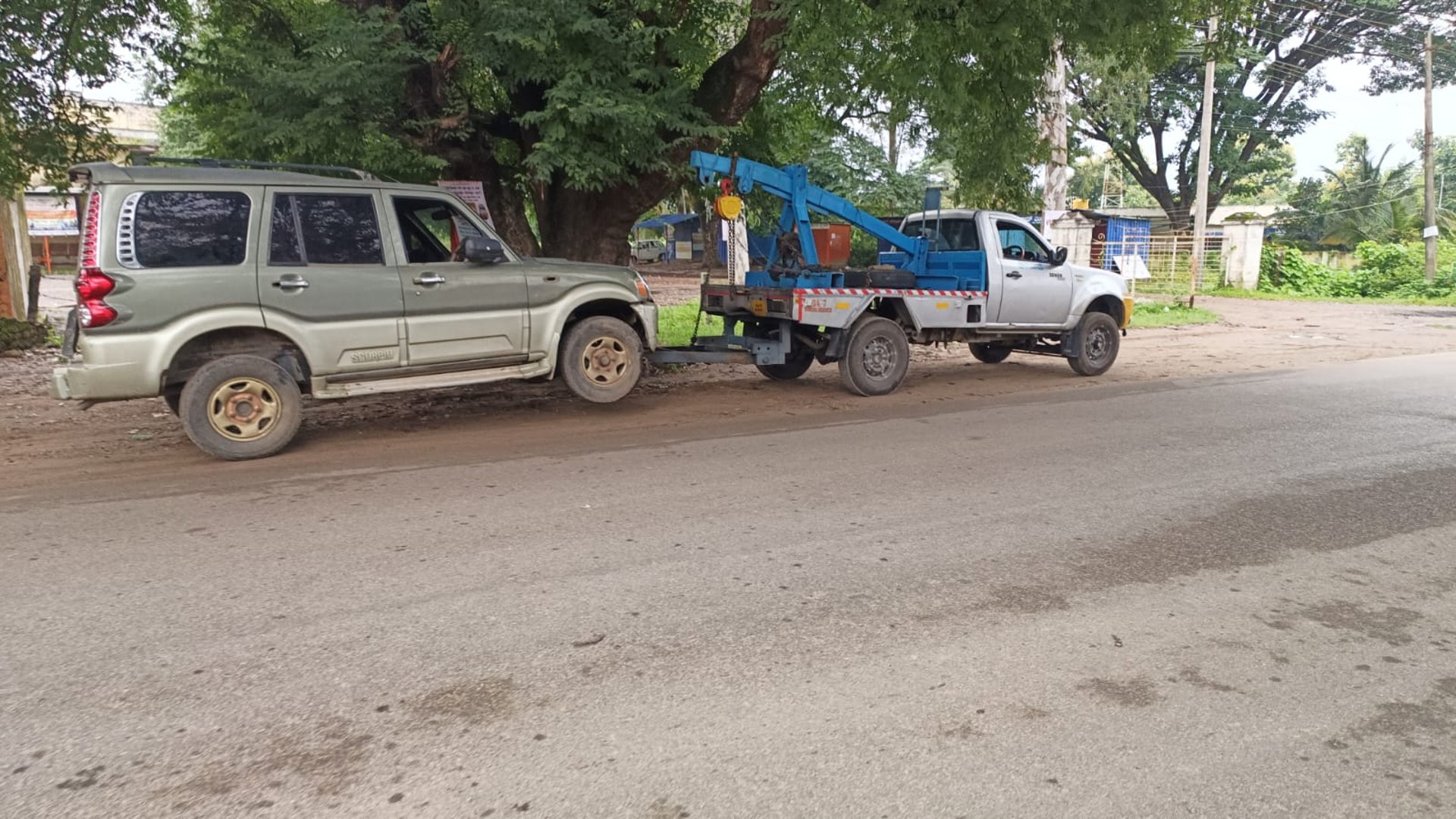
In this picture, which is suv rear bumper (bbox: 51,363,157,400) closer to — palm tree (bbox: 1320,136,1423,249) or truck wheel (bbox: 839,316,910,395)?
truck wheel (bbox: 839,316,910,395)

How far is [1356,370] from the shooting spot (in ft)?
41.4

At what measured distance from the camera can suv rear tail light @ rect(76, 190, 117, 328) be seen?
653cm

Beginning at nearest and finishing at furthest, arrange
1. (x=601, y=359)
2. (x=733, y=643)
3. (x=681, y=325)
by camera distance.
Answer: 1. (x=733, y=643)
2. (x=601, y=359)
3. (x=681, y=325)

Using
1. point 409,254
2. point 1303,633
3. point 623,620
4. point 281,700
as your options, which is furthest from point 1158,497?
point 409,254

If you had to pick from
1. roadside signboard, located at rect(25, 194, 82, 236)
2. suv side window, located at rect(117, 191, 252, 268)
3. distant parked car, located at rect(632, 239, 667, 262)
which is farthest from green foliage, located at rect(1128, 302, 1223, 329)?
roadside signboard, located at rect(25, 194, 82, 236)

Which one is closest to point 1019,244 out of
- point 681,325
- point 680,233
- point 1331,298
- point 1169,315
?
point 681,325

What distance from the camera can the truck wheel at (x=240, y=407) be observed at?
6953 mm

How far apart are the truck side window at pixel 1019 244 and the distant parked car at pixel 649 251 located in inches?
1567

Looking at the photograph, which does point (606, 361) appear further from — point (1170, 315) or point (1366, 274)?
point (1366, 274)

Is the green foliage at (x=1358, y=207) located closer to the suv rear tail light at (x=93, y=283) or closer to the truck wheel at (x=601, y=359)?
the truck wheel at (x=601, y=359)

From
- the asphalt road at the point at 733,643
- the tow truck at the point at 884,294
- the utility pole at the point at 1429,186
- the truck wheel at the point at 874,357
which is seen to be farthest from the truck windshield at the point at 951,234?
the utility pole at the point at 1429,186

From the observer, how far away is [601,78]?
8.92 m

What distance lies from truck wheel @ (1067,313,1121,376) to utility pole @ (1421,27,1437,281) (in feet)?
81.3

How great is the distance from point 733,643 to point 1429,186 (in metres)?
35.7
